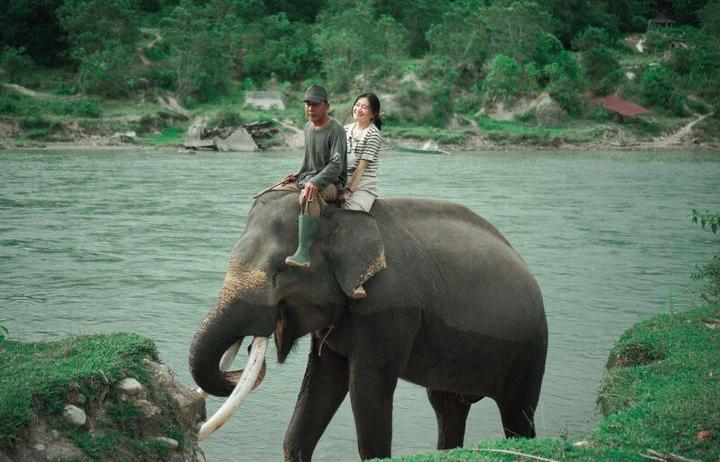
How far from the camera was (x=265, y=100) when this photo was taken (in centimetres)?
5572

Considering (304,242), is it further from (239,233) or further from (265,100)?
(265,100)

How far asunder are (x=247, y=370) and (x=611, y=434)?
204 cm

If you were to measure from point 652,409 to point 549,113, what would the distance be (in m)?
52.3

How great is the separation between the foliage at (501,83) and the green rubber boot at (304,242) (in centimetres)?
5403

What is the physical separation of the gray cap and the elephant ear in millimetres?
691

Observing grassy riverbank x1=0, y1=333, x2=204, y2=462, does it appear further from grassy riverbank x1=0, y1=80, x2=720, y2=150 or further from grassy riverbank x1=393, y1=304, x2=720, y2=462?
grassy riverbank x1=0, y1=80, x2=720, y2=150

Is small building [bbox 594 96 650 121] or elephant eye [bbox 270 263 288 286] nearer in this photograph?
elephant eye [bbox 270 263 288 286]

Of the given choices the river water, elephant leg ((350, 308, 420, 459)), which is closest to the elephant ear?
elephant leg ((350, 308, 420, 459))

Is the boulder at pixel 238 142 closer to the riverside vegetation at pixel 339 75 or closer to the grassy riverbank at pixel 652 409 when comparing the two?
the riverside vegetation at pixel 339 75

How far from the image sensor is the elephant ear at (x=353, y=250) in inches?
226

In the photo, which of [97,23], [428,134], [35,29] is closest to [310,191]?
[428,134]

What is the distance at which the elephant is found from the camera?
5.62 m

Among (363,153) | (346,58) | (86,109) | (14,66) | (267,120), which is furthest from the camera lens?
(346,58)

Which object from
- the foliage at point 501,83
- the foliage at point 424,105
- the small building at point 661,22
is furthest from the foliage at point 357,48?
the small building at point 661,22
